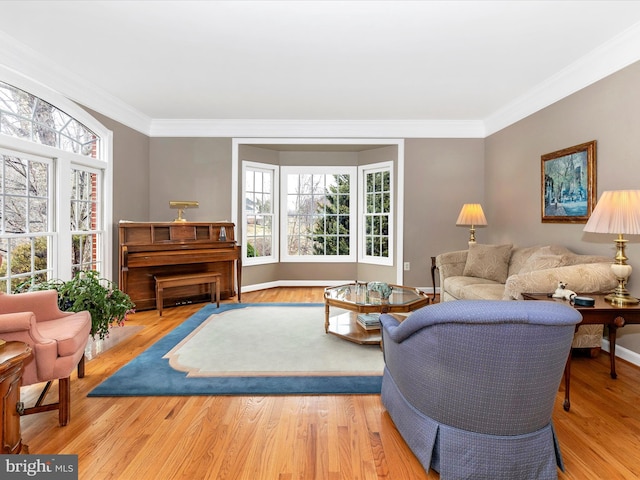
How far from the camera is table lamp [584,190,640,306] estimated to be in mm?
2209

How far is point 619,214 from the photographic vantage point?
7.36 ft

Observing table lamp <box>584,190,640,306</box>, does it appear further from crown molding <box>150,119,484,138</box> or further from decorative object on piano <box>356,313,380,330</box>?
crown molding <box>150,119,484,138</box>

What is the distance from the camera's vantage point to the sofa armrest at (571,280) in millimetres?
2668

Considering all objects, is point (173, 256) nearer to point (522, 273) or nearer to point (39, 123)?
point (39, 123)

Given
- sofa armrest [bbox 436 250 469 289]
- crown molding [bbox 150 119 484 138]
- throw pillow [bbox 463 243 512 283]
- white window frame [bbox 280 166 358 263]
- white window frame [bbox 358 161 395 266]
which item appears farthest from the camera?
white window frame [bbox 280 166 358 263]

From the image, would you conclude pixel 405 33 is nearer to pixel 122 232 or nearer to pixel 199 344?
pixel 199 344

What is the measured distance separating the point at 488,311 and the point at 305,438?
1.20 metres

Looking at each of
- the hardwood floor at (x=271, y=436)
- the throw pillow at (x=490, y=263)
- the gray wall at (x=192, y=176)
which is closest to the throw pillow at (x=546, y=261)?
the throw pillow at (x=490, y=263)

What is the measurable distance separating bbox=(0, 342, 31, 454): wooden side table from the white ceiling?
7.91ft

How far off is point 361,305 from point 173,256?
106 inches

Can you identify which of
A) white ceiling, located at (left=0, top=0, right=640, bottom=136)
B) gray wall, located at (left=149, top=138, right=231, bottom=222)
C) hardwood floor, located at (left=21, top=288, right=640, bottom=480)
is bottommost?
hardwood floor, located at (left=21, top=288, right=640, bottom=480)

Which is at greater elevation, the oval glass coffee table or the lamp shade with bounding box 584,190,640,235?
the lamp shade with bounding box 584,190,640,235

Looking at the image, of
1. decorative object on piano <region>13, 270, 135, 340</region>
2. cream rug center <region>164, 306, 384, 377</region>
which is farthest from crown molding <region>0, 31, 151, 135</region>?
cream rug center <region>164, 306, 384, 377</region>

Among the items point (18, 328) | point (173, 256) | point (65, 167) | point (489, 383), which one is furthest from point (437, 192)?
point (18, 328)
